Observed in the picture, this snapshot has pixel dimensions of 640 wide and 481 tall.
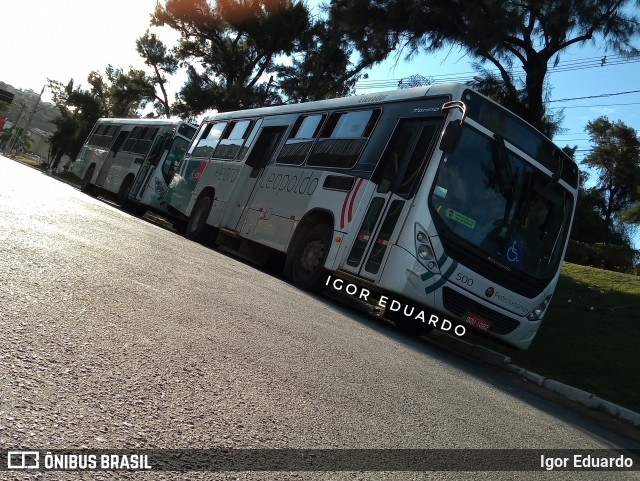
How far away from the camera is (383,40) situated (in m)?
17.5

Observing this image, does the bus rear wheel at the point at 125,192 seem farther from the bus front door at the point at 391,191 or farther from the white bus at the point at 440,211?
the bus front door at the point at 391,191

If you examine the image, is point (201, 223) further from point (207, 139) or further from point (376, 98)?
point (376, 98)

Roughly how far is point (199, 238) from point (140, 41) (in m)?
30.1

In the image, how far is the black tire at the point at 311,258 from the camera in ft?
31.6

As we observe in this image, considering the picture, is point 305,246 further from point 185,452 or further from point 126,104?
point 126,104

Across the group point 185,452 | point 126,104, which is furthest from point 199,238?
point 126,104

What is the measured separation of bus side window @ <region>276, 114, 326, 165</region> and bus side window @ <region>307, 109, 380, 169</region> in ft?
0.89

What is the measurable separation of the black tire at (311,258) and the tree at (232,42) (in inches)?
835

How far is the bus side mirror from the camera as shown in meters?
7.91

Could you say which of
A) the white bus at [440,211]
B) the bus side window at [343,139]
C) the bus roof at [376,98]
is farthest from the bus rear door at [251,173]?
the white bus at [440,211]

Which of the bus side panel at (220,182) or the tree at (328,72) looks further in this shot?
the tree at (328,72)

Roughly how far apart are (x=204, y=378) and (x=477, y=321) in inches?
215

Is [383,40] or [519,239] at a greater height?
[383,40]

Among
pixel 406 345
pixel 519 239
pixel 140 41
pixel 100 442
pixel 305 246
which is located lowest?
pixel 100 442
